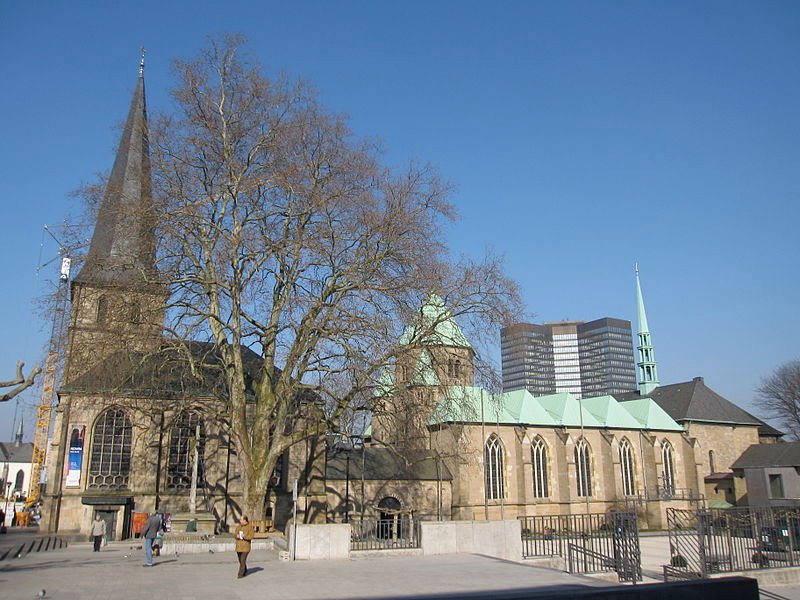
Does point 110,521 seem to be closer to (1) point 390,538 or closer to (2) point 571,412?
(1) point 390,538

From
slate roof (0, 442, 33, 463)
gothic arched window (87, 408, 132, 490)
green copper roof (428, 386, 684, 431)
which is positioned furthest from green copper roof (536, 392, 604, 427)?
slate roof (0, 442, 33, 463)

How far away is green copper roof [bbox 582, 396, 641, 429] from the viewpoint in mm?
53406

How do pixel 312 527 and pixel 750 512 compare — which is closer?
pixel 312 527

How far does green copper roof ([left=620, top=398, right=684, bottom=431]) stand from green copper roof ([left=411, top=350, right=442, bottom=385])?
36.2m

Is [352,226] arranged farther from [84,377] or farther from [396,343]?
[84,377]

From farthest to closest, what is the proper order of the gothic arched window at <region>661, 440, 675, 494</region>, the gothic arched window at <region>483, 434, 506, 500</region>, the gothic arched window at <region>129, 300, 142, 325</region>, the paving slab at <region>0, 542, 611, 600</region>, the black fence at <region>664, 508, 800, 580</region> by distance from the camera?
the gothic arched window at <region>661, 440, 675, 494</region> → the gothic arched window at <region>483, 434, 506, 500</region> → the gothic arched window at <region>129, 300, 142, 325</region> → the black fence at <region>664, 508, 800, 580</region> → the paving slab at <region>0, 542, 611, 600</region>

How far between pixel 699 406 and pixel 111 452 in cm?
5126

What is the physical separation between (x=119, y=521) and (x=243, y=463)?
12188 millimetres

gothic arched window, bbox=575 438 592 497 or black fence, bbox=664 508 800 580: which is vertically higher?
gothic arched window, bbox=575 438 592 497

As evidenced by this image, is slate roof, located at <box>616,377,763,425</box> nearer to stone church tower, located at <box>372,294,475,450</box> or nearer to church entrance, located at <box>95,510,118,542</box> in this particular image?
stone church tower, located at <box>372,294,475,450</box>

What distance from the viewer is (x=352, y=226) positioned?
23672 mm

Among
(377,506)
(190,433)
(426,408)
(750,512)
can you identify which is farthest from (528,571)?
(377,506)

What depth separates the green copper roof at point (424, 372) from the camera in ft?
75.0

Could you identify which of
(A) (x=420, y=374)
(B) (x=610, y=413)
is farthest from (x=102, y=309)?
(B) (x=610, y=413)
